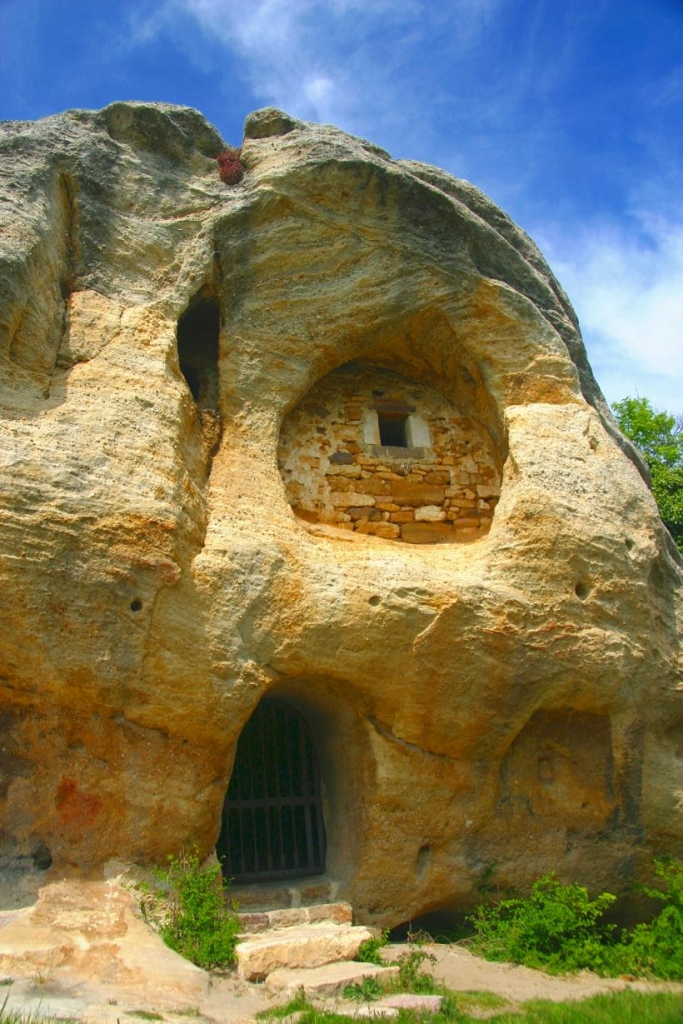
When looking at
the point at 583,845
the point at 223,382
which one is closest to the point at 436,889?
the point at 583,845

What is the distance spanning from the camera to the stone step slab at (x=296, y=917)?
497 cm

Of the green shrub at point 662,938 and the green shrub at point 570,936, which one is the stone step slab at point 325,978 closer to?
the green shrub at point 570,936

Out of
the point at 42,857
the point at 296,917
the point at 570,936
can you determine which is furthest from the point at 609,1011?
the point at 42,857

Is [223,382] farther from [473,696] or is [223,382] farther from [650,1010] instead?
[650,1010]

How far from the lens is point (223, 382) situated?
6.06 m

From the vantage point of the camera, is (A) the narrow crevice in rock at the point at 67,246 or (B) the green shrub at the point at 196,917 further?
(A) the narrow crevice in rock at the point at 67,246

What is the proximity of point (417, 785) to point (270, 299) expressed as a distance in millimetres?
3719

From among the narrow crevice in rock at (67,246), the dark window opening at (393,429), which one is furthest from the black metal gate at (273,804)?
the narrow crevice in rock at (67,246)

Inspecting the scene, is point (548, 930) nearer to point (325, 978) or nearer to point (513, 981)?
point (513, 981)

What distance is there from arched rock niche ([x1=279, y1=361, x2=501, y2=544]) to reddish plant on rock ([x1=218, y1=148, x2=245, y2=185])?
1.76 meters

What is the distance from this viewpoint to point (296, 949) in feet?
14.5

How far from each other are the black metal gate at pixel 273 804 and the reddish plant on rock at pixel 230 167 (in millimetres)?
4142

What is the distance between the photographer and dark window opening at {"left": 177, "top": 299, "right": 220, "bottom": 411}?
20.5 feet

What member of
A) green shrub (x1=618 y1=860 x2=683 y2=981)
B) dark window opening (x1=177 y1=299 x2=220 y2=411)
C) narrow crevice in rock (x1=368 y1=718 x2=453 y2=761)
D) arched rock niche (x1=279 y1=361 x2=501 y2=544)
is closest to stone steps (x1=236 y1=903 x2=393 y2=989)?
narrow crevice in rock (x1=368 y1=718 x2=453 y2=761)
